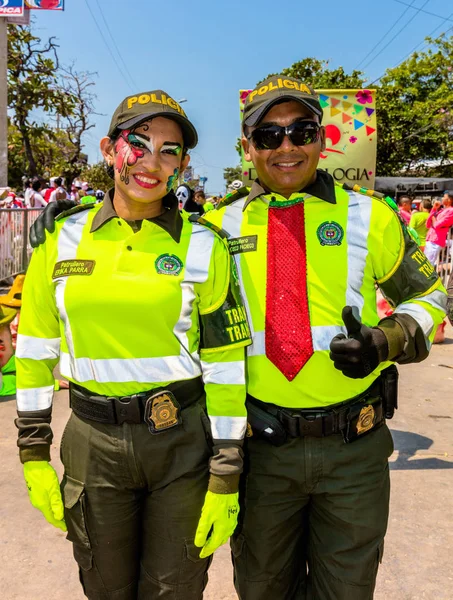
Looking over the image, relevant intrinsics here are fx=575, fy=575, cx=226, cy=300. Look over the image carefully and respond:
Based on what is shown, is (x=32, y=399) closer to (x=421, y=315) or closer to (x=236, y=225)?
(x=236, y=225)

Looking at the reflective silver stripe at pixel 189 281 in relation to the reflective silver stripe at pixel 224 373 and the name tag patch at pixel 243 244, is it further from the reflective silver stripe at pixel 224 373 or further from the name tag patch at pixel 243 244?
the name tag patch at pixel 243 244

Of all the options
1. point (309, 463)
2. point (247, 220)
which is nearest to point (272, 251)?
point (247, 220)

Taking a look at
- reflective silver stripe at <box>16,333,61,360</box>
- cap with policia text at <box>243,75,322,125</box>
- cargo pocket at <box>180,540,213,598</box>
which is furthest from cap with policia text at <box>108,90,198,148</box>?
cargo pocket at <box>180,540,213,598</box>

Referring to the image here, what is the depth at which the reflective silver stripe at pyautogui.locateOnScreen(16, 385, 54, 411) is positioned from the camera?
77.3 inches

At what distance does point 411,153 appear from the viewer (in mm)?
29250

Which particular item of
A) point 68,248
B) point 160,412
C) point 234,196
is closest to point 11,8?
point 234,196

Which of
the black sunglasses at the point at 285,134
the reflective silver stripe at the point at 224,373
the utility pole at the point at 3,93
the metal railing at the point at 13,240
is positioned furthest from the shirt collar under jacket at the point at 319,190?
the utility pole at the point at 3,93

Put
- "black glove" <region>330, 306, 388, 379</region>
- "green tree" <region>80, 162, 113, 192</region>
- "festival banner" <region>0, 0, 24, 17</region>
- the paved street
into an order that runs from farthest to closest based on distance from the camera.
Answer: "green tree" <region>80, 162, 113, 192</region> < "festival banner" <region>0, 0, 24, 17</region> < the paved street < "black glove" <region>330, 306, 388, 379</region>

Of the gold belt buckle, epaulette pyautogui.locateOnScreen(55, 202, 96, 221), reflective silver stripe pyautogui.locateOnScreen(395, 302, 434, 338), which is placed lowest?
the gold belt buckle

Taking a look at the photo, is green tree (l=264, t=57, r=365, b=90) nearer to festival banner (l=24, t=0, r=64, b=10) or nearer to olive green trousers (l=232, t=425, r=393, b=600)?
festival banner (l=24, t=0, r=64, b=10)

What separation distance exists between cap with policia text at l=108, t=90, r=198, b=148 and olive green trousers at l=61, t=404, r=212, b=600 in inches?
37.7

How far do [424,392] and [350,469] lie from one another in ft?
13.0

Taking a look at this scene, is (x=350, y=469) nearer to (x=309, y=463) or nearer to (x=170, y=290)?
(x=309, y=463)

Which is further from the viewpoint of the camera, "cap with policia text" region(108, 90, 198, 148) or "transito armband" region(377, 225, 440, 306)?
"transito armband" region(377, 225, 440, 306)
